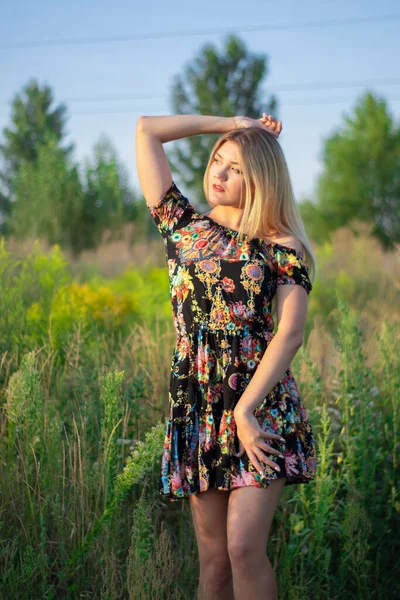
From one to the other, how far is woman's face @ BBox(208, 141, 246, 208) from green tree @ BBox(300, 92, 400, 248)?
1112 inches

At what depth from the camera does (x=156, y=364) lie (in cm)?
414

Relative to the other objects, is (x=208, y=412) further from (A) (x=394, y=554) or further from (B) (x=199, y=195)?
(B) (x=199, y=195)

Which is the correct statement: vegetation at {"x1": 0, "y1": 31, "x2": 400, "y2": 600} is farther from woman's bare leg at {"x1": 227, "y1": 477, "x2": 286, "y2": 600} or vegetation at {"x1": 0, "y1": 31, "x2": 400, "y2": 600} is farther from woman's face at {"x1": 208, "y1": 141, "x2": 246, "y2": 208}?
woman's face at {"x1": 208, "y1": 141, "x2": 246, "y2": 208}

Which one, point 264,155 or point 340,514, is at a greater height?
point 264,155

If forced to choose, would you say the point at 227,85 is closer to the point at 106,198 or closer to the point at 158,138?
the point at 106,198

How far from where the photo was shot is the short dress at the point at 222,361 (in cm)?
217

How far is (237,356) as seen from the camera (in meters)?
2.20

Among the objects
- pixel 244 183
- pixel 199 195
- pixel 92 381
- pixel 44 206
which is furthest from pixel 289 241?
pixel 199 195

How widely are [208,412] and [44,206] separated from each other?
20727mm

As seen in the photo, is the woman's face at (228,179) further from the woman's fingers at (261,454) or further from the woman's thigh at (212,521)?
the woman's thigh at (212,521)

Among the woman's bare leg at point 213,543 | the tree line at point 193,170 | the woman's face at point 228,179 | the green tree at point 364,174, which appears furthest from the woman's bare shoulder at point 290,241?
the green tree at point 364,174

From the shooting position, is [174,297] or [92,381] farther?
[92,381]

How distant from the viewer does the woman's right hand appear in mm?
2449

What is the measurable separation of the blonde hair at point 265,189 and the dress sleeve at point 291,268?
0.28 feet
